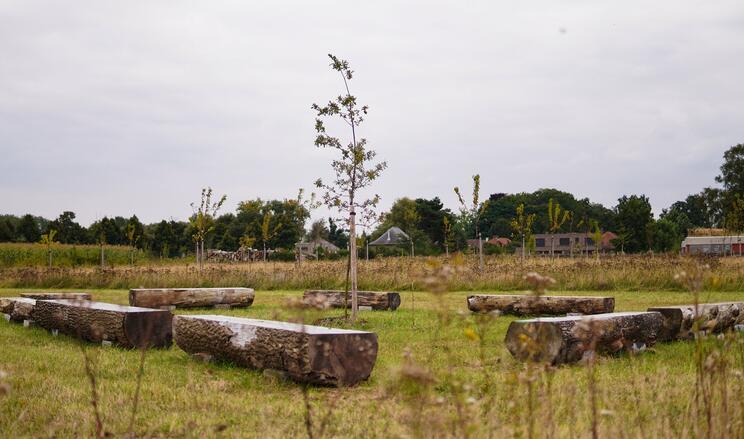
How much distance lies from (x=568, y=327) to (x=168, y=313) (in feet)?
14.7

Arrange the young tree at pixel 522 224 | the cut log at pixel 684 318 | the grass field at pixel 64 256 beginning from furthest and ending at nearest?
the grass field at pixel 64 256, the young tree at pixel 522 224, the cut log at pixel 684 318

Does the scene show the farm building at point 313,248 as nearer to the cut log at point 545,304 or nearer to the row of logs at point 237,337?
the cut log at point 545,304

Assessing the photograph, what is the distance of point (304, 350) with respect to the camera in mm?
5637

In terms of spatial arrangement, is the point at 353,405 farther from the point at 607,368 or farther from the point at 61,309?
the point at 61,309

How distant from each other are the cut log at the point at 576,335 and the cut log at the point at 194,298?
8.16 meters

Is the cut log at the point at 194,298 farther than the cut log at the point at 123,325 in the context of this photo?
A: Yes

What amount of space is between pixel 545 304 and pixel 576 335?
4.80 m

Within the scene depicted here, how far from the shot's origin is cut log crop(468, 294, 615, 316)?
1088 cm

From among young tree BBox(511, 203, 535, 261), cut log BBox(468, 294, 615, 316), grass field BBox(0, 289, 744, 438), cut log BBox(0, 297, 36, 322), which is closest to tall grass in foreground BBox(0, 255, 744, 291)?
young tree BBox(511, 203, 535, 261)

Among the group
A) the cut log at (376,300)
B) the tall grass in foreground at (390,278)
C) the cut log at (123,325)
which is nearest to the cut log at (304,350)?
the cut log at (123,325)

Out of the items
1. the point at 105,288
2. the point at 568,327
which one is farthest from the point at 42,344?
the point at 105,288

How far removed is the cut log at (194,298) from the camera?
13.6 meters

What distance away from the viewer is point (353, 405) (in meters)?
5.06

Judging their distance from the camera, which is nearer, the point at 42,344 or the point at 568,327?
the point at 568,327
